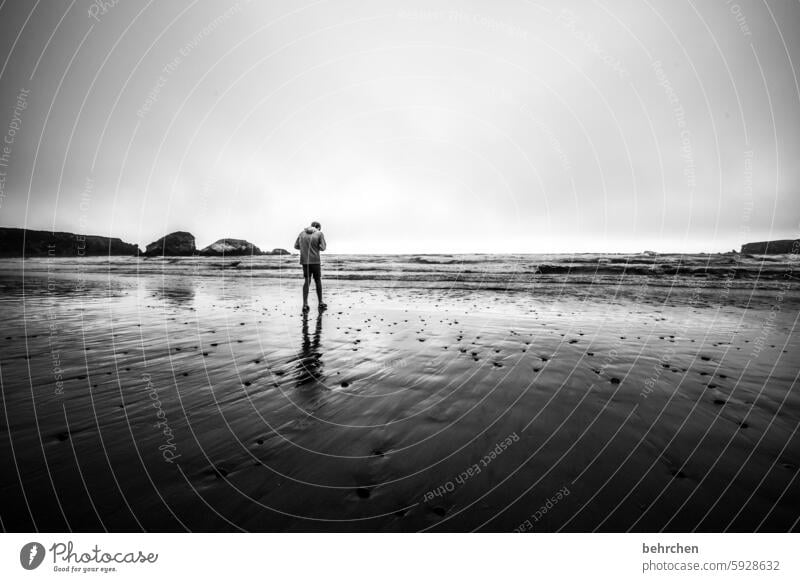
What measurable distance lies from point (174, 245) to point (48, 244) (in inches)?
1090

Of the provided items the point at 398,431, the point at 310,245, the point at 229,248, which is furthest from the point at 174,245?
the point at 398,431

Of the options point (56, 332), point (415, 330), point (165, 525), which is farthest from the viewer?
point (415, 330)

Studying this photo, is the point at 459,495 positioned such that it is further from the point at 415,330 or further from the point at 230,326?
the point at 230,326

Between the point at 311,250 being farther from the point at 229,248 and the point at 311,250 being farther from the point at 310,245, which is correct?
the point at 229,248

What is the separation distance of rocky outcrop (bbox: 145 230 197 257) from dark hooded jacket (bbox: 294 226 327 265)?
87.5m

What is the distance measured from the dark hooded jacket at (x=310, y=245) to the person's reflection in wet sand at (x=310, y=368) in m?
5.15

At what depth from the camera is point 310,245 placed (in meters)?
13.3

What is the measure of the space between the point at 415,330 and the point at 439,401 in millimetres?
4772

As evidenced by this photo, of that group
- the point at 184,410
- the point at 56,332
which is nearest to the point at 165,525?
the point at 184,410

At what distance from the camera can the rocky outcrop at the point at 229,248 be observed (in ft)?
257

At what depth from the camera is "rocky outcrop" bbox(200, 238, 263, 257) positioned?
7832 cm

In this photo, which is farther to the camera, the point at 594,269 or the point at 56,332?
the point at 594,269

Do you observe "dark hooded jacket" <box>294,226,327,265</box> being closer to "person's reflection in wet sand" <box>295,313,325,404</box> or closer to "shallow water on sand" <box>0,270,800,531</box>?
"person's reflection in wet sand" <box>295,313,325,404</box>
